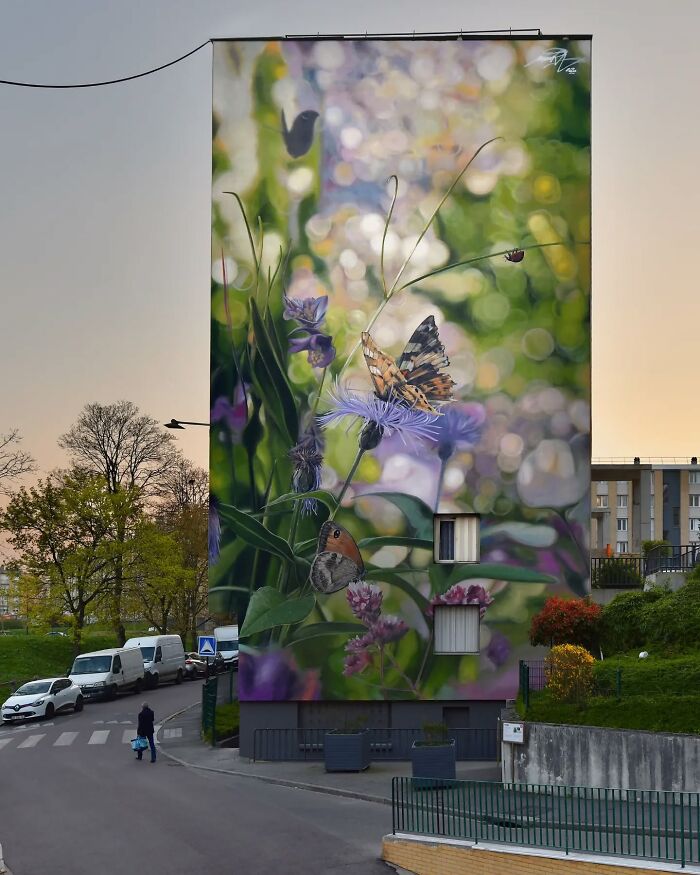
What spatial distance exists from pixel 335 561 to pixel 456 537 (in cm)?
340

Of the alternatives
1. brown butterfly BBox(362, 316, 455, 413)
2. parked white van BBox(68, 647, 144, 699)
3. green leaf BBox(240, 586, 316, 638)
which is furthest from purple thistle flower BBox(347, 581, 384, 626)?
parked white van BBox(68, 647, 144, 699)

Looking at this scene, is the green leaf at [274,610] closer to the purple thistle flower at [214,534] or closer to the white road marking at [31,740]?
the purple thistle flower at [214,534]

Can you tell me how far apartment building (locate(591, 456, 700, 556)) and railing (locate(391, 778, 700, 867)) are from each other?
2915 centimetres

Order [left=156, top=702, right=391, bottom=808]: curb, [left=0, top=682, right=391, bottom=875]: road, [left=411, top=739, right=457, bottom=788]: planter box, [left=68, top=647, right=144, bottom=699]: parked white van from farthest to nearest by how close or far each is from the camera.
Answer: [left=68, top=647, right=144, bottom=699]: parked white van → [left=411, top=739, right=457, bottom=788]: planter box → [left=156, top=702, right=391, bottom=808]: curb → [left=0, top=682, right=391, bottom=875]: road

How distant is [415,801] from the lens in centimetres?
2023

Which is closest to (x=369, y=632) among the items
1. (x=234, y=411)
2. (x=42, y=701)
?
(x=234, y=411)

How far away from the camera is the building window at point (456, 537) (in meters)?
33.2

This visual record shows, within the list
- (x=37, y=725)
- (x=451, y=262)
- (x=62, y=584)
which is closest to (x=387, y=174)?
(x=451, y=262)

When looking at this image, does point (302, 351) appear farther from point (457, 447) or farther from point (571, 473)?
point (571, 473)

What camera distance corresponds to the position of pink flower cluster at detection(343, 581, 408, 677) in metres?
32.7

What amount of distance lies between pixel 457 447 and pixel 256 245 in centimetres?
788

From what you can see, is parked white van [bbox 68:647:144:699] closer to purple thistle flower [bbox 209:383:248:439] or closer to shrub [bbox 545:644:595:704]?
purple thistle flower [bbox 209:383:248:439]

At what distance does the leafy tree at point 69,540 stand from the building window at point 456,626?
106 feet

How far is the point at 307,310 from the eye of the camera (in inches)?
1318
